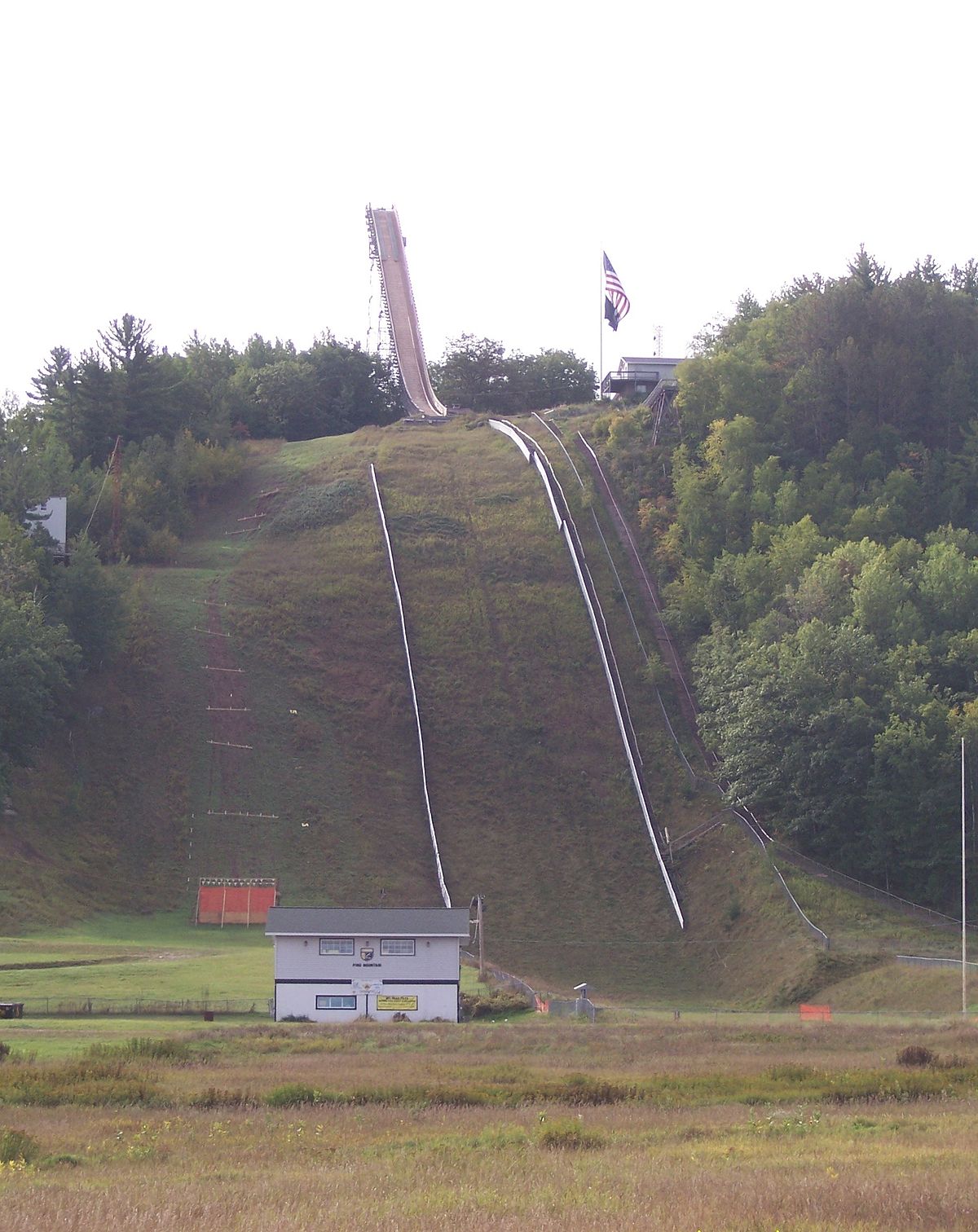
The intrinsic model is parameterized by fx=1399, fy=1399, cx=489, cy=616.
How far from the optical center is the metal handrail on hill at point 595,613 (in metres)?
44.8

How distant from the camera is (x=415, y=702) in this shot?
2031 inches

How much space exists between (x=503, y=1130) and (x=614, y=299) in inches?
2629

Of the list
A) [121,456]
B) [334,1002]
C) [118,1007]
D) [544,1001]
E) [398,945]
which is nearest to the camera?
[118,1007]

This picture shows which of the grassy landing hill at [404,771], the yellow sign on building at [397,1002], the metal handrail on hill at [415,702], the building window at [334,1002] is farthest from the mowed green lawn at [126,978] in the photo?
the metal handrail on hill at [415,702]

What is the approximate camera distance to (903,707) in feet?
135

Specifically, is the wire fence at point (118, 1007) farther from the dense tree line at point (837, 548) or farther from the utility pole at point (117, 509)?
the utility pole at point (117, 509)

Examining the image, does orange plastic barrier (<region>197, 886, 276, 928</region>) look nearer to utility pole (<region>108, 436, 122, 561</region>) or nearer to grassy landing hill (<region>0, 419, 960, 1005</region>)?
grassy landing hill (<region>0, 419, 960, 1005</region>)

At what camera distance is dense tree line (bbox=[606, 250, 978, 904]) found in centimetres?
4134

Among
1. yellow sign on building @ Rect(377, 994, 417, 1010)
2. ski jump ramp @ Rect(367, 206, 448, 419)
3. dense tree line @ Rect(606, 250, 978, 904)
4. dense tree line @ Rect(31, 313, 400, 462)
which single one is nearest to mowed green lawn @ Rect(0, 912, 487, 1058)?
yellow sign on building @ Rect(377, 994, 417, 1010)

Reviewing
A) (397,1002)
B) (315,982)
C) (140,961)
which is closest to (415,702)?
(140,961)

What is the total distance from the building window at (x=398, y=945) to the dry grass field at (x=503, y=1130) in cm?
413

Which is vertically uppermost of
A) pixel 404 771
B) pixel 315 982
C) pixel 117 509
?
pixel 117 509

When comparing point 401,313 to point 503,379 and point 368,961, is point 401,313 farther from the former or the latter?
point 368,961

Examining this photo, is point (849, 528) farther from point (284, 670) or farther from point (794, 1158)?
point (794, 1158)
